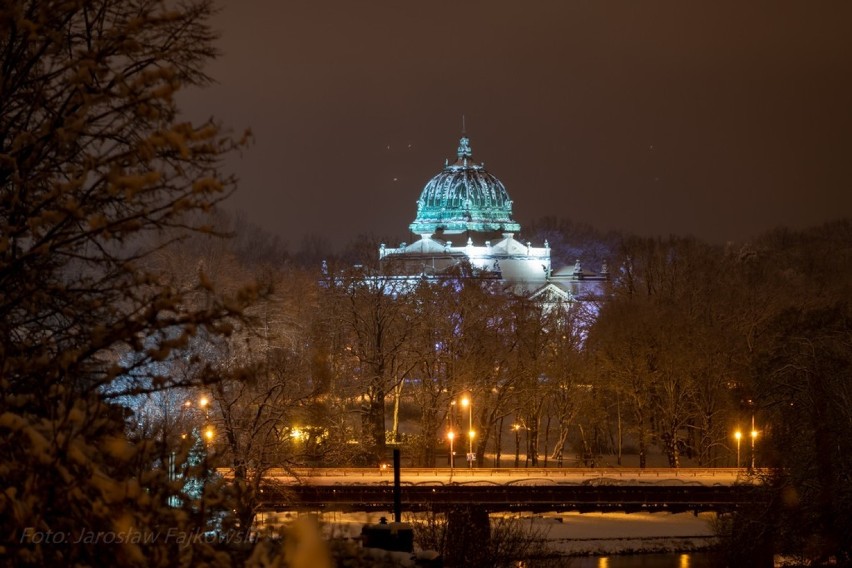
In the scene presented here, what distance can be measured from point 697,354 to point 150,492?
35088mm

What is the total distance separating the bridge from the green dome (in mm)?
81290

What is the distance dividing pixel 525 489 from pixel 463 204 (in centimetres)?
8885

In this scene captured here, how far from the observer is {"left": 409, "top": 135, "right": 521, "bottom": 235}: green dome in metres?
117

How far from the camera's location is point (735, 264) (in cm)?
Result: 5969

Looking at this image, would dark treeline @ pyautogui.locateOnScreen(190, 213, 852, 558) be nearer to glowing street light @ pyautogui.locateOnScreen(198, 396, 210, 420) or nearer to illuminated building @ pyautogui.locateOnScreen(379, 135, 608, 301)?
glowing street light @ pyautogui.locateOnScreen(198, 396, 210, 420)

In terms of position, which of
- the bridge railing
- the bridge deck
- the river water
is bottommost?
the river water

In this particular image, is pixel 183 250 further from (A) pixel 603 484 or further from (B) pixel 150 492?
(B) pixel 150 492

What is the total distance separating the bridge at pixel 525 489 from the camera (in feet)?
97.6

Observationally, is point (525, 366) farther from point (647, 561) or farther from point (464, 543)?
point (464, 543)

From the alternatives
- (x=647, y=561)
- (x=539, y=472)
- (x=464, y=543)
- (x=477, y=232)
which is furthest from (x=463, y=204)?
(x=464, y=543)

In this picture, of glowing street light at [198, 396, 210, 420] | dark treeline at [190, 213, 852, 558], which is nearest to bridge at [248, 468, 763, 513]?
dark treeline at [190, 213, 852, 558]

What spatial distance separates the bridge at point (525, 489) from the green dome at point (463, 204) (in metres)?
81.3

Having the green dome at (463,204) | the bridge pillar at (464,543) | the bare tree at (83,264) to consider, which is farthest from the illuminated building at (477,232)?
the bare tree at (83,264)

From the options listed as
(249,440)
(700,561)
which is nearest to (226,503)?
(249,440)
